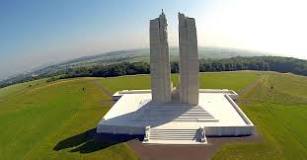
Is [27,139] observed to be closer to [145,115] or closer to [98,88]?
[145,115]

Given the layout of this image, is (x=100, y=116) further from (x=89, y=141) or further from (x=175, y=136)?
(x=175, y=136)

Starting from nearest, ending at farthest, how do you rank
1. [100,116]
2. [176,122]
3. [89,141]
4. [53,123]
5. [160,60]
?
[89,141], [176,122], [160,60], [53,123], [100,116]

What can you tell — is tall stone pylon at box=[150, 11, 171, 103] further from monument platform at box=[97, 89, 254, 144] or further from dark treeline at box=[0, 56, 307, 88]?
dark treeline at box=[0, 56, 307, 88]

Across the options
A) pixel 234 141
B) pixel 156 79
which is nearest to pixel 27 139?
pixel 156 79

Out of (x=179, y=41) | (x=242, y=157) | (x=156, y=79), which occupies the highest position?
(x=179, y=41)


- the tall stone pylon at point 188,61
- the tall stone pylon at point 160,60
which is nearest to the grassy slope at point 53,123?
the tall stone pylon at point 160,60

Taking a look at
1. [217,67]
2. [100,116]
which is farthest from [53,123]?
[217,67]

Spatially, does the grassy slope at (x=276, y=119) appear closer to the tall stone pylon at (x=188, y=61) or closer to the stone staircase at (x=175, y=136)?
the stone staircase at (x=175, y=136)
